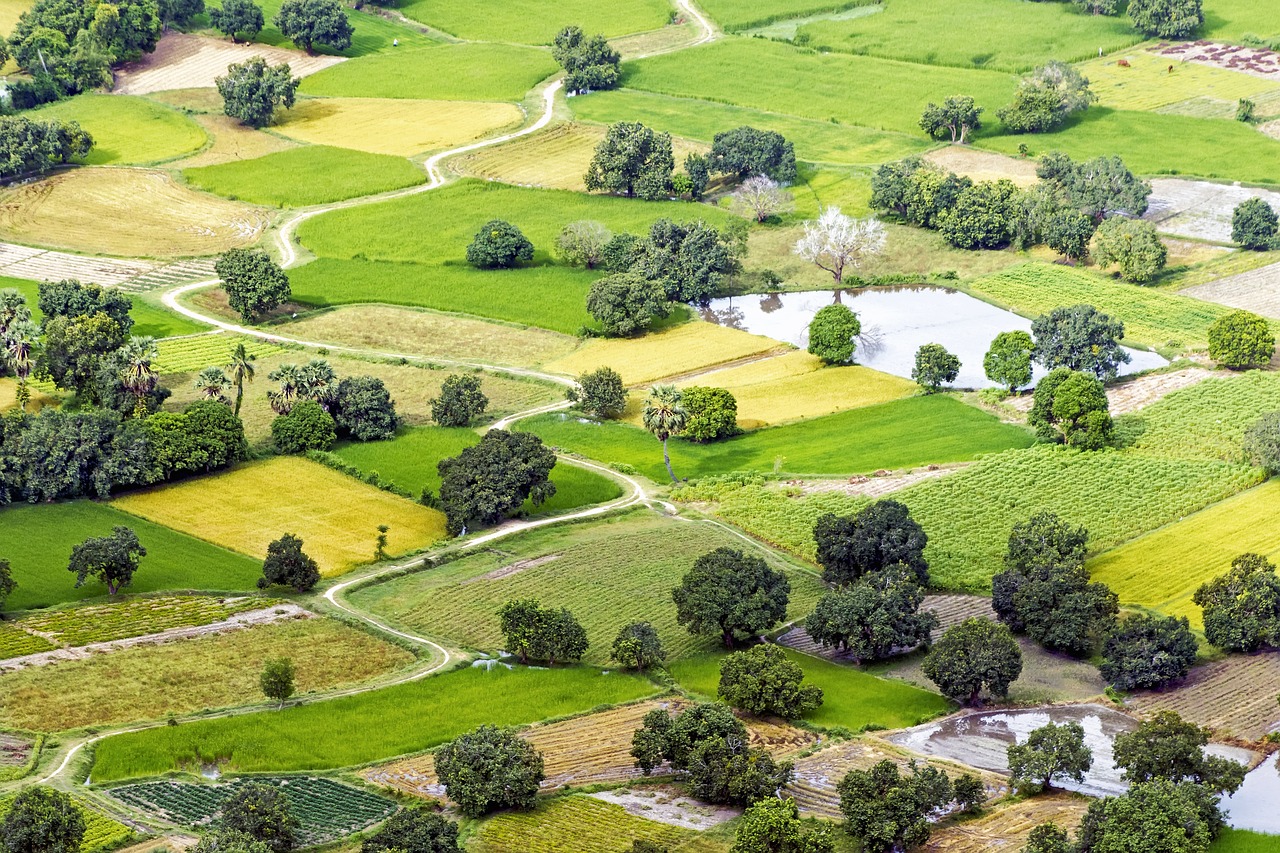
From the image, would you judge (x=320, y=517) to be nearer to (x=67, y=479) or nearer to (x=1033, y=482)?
(x=67, y=479)

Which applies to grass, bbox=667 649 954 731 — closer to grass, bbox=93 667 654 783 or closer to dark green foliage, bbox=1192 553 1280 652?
grass, bbox=93 667 654 783

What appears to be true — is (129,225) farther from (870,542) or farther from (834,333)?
(870,542)

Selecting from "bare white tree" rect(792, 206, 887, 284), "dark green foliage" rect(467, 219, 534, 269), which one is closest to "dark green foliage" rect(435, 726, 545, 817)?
"dark green foliage" rect(467, 219, 534, 269)

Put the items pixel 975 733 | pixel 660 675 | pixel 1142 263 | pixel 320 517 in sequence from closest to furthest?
pixel 975 733 → pixel 660 675 → pixel 320 517 → pixel 1142 263

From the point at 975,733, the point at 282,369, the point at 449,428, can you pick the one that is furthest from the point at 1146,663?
the point at 282,369

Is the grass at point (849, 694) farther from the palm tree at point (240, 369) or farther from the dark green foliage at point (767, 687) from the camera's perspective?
the palm tree at point (240, 369)

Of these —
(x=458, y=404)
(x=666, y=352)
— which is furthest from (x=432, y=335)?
(x=458, y=404)
